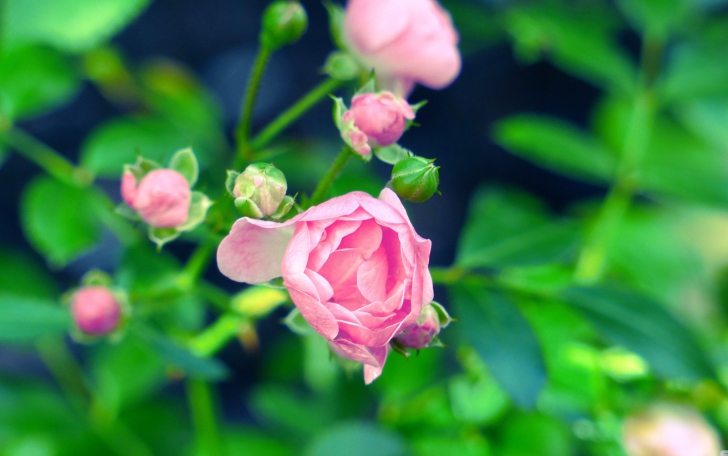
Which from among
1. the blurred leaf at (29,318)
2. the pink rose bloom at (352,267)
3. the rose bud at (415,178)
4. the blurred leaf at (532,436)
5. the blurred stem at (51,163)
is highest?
the rose bud at (415,178)

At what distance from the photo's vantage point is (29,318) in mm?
831

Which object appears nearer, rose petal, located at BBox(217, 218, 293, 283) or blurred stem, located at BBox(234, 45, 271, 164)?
rose petal, located at BBox(217, 218, 293, 283)

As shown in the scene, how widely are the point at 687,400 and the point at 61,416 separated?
4.02 feet

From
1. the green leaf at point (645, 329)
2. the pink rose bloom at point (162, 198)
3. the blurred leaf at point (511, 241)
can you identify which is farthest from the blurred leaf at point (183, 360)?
the green leaf at point (645, 329)

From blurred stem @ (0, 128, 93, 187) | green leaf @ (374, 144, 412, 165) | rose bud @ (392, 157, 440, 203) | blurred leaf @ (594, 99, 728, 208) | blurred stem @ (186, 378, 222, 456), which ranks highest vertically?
rose bud @ (392, 157, 440, 203)

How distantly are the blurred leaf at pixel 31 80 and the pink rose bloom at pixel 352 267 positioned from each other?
2.58ft

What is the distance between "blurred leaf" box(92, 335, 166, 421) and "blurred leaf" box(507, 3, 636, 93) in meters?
1.09

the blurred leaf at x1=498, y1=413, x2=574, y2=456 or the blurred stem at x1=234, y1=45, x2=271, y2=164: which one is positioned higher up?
the blurred stem at x1=234, y1=45, x2=271, y2=164

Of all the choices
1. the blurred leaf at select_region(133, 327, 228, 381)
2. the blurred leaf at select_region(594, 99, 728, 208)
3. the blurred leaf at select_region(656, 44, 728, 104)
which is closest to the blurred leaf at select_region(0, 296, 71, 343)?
the blurred leaf at select_region(133, 327, 228, 381)

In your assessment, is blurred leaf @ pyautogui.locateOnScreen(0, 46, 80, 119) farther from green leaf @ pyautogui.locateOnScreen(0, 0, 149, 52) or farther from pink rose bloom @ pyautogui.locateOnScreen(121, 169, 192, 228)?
pink rose bloom @ pyautogui.locateOnScreen(121, 169, 192, 228)

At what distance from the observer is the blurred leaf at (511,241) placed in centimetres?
95

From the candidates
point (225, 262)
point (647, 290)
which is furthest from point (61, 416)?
point (647, 290)

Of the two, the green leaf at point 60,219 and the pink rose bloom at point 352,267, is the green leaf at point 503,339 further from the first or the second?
the green leaf at point 60,219

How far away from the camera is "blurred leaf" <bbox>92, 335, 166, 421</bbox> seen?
1299mm
